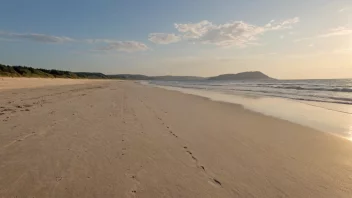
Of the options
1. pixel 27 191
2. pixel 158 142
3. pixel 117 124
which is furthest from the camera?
pixel 117 124

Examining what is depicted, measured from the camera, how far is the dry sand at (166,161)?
4.56 m

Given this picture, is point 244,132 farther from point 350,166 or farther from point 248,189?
point 248,189

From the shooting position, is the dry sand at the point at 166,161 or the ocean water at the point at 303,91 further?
the ocean water at the point at 303,91

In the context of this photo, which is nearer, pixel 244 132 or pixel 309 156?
pixel 309 156

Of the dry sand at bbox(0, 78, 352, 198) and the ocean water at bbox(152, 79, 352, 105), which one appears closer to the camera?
the dry sand at bbox(0, 78, 352, 198)

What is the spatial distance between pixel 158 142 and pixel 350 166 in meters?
4.72

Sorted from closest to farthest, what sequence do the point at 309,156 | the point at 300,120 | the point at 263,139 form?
the point at 309,156
the point at 263,139
the point at 300,120

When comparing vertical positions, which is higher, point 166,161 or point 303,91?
point 166,161

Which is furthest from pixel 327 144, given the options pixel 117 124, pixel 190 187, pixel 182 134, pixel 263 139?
pixel 117 124

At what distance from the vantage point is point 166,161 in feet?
19.9

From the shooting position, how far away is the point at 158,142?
25.7ft

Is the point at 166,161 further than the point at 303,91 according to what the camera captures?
No

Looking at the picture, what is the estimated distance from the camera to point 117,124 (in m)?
10.3

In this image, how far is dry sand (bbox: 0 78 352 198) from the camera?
4562mm
